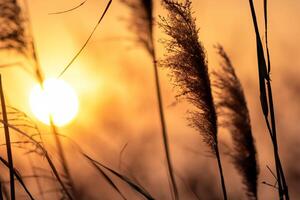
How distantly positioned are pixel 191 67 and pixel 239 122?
2.07 feet

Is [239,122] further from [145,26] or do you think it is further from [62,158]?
[62,158]

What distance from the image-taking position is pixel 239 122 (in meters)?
2.79

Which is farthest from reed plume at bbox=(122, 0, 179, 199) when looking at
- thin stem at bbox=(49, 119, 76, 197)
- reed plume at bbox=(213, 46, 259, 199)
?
thin stem at bbox=(49, 119, 76, 197)

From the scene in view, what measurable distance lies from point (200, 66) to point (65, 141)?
47.6 inches

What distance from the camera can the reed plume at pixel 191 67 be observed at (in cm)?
219

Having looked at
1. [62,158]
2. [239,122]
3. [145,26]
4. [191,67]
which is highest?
[145,26]

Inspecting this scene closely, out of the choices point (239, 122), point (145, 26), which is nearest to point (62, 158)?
point (145, 26)

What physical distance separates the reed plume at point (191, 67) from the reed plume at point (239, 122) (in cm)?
44

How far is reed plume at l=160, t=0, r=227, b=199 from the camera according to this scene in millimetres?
2191

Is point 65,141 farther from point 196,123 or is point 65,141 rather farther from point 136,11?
point 196,123

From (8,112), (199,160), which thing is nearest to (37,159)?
(8,112)

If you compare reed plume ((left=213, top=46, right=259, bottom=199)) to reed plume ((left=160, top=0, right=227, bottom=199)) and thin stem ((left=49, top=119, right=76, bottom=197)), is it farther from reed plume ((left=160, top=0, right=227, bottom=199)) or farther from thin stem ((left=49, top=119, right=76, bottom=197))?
thin stem ((left=49, top=119, right=76, bottom=197))

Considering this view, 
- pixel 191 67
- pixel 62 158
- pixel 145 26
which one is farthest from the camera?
pixel 145 26

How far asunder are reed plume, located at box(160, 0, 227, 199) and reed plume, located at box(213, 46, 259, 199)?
1.43ft
